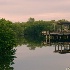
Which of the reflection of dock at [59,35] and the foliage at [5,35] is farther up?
the reflection of dock at [59,35]

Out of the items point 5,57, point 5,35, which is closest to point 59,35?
point 5,35

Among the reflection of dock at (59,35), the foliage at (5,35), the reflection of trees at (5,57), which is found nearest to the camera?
the foliage at (5,35)

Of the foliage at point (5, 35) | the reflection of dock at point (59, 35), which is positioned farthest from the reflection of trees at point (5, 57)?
the reflection of dock at point (59, 35)

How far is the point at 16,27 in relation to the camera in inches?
5871

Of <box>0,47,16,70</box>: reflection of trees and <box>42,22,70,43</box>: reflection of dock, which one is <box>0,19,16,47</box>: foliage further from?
<box>42,22,70,43</box>: reflection of dock

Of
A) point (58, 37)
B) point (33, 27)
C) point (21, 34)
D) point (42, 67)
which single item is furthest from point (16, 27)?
point (42, 67)

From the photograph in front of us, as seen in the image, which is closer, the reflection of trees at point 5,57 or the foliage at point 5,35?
the foliage at point 5,35

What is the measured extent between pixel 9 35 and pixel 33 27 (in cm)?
10570

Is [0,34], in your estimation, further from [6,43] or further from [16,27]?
[16,27]

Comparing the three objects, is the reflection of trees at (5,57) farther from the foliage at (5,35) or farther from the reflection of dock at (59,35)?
the reflection of dock at (59,35)

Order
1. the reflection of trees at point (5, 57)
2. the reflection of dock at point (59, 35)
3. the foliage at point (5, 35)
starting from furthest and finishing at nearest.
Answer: the reflection of dock at point (59, 35)
the reflection of trees at point (5, 57)
the foliage at point (5, 35)

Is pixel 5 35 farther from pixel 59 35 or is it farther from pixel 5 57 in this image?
pixel 59 35

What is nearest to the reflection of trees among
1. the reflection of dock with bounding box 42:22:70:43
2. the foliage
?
the foliage

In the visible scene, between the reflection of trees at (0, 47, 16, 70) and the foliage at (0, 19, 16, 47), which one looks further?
the reflection of trees at (0, 47, 16, 70)
